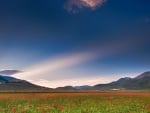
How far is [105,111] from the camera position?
84.3 ft

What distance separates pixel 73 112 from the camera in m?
24.4

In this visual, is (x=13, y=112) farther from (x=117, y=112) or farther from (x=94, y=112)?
(x=117, y=112)

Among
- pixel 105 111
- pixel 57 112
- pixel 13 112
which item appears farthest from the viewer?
pixel 105 111

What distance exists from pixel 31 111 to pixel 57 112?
2387 mm

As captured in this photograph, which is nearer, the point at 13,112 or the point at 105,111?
the point at 13,112

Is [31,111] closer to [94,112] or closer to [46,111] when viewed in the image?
[46,111]

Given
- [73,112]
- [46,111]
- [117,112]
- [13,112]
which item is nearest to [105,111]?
[117,112]

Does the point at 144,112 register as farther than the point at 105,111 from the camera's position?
No

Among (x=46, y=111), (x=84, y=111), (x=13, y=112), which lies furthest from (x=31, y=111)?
(x=84, y=111)

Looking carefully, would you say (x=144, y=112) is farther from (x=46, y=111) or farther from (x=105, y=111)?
(x=46, y=111)

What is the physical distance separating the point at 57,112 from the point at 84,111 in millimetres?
2542

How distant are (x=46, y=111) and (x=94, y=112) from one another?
388cm

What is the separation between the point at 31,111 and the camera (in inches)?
976

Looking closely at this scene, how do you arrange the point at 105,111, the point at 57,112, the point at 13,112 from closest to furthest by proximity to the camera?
the point at 13,112, the point at 57,112, the point at 105,111
